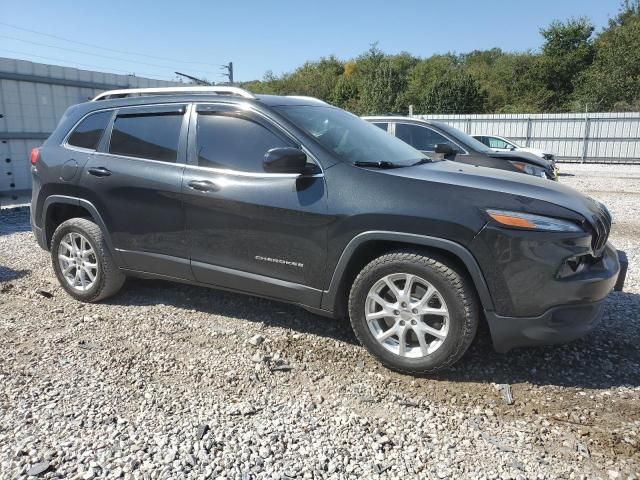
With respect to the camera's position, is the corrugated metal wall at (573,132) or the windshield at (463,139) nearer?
the windshield at (463,139)

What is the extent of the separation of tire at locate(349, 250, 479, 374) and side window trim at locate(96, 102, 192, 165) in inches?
69.1

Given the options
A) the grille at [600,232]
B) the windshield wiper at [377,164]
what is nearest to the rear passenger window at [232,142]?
the windshield wiper at [377,164]

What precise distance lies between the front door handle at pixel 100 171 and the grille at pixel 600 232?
3664 millimetres

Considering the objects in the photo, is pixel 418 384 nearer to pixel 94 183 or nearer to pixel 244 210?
pixel 244 210

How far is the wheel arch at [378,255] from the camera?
3039 mm

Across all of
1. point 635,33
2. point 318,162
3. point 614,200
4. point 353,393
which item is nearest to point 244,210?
point 318,162

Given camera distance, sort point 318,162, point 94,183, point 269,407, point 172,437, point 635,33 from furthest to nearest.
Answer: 1. point 635,33
2. point 94,183
3. point 318,162
4. point 269,407
5. point 172,437

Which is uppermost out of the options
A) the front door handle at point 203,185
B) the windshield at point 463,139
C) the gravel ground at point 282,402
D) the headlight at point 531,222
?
the windshield at point 463,139

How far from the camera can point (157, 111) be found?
4.22 meters

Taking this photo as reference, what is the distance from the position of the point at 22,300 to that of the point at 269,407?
304 cm

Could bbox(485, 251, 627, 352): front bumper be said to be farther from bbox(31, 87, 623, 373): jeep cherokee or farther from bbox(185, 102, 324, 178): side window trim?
bbox(185, 102, 324, 178): side window trim

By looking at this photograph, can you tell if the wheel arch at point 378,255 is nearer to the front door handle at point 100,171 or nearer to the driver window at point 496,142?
the front door handle at point 100,171

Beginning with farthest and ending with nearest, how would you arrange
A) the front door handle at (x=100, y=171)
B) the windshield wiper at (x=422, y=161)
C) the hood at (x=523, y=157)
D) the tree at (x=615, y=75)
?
the tree at (x=615, y=75)
the hood at (x=523, y=157)
the front door handle at (x=100, y=171)
the windshield wiper at (x=422, y=161)

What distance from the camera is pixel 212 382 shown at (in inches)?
128
